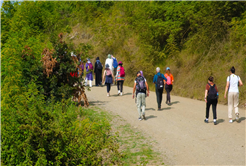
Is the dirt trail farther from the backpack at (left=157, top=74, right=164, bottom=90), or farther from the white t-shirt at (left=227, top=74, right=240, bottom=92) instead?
the white t-shirt at (left=227, top=74, right=240, bottom=92)

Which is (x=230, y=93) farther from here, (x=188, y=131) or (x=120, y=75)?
(x=120, y=75)

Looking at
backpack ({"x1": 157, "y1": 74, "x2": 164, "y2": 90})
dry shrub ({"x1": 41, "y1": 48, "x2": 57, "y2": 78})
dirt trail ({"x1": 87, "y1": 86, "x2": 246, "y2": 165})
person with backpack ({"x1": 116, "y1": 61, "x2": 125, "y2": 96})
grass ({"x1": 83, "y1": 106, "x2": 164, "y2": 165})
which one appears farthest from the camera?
person with backpack ({"x1": 116, "y1": 61, "x2": 125, "y2": 96})

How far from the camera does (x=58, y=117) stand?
6.71 meters

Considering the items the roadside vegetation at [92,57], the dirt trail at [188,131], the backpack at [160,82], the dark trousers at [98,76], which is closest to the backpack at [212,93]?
the dirt trail at [188,131]

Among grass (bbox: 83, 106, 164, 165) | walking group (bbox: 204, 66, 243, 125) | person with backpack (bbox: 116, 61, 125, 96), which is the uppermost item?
person with backpack (bbox: 116, 61, 125, 96)

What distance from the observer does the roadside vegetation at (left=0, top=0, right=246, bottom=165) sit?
236 inches

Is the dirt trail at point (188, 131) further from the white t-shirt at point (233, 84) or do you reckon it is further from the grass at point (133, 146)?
the white t-shirt at point (233, 84)

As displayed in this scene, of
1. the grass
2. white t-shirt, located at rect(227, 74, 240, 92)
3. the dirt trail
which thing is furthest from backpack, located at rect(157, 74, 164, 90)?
white t-shirt, located at rect(227, 74, 240, 92)

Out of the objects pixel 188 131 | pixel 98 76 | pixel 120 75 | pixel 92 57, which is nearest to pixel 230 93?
pixel 188 131

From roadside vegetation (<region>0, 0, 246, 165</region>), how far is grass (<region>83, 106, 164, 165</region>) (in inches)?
32.7

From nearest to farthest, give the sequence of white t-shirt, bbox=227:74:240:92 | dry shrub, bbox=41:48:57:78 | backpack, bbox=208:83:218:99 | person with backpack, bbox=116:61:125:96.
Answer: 1. backpack, bbox=208:83:218:99
2. white t-shirt, bbox=227:74:240:92
3. dry shrub, bbox=41:48:57:78
4. person with backpack, bbox=116:61:125:96

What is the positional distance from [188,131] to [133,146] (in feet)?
7.69

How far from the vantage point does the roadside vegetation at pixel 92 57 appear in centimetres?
600

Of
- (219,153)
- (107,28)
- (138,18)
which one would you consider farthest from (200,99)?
(107,28)
